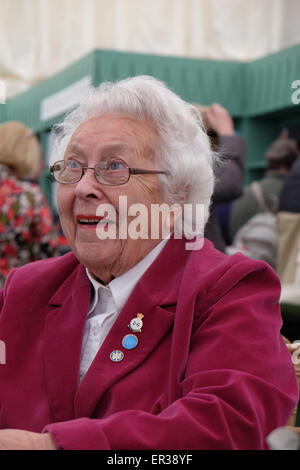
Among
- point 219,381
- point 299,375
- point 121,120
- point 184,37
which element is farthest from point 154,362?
point 184,37

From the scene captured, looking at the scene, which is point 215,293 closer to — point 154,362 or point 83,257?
point 154,362

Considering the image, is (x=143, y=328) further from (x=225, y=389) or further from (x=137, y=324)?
(x=225, y=389)

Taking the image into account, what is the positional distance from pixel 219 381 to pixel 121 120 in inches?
26.9

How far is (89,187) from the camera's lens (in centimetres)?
155

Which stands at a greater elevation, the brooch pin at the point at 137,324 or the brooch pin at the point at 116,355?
the brooch pin at the point at 137,324

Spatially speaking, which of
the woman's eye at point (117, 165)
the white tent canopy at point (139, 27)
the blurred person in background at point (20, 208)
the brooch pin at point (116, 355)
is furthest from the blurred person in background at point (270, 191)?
the white tent canopy at point (139, 27)

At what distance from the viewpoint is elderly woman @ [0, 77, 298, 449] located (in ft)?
4.27

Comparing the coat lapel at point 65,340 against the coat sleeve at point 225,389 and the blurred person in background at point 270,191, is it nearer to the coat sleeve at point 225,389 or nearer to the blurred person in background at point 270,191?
the coat sleeve at point 225,389

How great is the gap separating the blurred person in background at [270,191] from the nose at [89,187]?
2306 mm

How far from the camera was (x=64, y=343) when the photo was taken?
158 centimetres

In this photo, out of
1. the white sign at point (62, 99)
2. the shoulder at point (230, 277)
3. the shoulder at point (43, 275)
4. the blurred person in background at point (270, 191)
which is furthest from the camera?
the white sign at point (62, 99)

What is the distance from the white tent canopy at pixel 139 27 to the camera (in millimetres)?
8812

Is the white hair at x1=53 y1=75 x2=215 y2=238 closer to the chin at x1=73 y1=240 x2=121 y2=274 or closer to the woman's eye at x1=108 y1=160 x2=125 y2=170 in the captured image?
the woman's eye at x1=108 y1=160 x2=125 y2=170

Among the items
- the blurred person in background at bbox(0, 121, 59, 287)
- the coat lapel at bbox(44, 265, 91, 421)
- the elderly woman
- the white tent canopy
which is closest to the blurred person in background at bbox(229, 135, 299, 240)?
the blurred person in background at bbox(0, 121, 59, 287)
